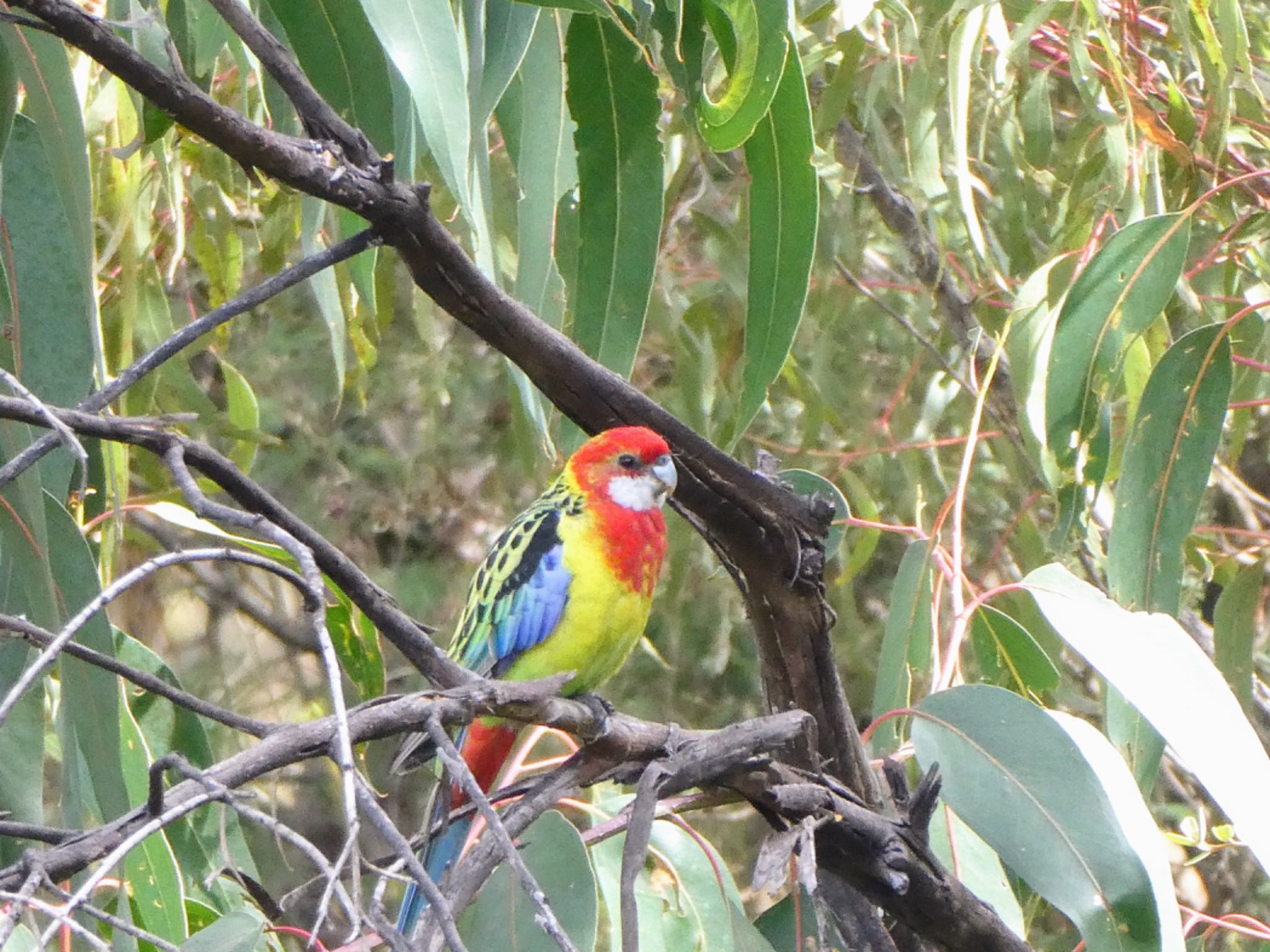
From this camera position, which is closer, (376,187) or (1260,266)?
(376,187)

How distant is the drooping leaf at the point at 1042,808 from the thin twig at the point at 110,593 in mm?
1015

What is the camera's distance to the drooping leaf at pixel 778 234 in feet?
6.18

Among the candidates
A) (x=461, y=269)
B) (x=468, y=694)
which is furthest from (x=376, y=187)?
(x=468, y=694)

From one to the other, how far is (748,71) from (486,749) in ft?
4.10

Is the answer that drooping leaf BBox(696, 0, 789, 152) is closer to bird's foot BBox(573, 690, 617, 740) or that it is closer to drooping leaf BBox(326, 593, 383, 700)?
bird's foot BBox(573, 690, 617, 740)

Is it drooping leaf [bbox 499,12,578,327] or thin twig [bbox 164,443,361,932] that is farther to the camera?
drooping leaf [bbox 499,12,578,327]

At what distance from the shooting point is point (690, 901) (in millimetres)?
1970

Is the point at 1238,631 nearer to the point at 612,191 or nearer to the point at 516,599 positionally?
the point at 516,599

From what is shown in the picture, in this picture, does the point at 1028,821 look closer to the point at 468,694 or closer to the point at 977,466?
the point at 468,694

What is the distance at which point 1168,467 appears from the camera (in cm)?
222

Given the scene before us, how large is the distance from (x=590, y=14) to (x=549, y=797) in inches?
40.5

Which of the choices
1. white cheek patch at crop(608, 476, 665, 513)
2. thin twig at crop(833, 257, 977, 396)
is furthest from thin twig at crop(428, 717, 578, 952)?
thin twig at crop(833, 257, 977, 396)

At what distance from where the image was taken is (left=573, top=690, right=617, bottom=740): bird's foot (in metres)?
1.42

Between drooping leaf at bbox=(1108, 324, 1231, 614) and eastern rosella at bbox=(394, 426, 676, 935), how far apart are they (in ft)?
2.33
